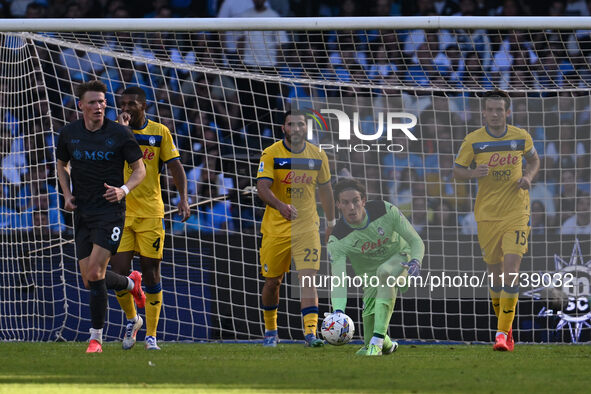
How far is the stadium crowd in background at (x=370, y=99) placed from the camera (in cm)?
891

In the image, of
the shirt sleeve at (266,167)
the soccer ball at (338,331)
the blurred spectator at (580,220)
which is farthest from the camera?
the blurred spectator at (580,220)

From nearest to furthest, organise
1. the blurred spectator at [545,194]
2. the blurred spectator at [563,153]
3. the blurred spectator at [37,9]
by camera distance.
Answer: the blurred spectator at [545,194] < the blurred spectator at [563,153] < the blurred spectator at [37,9]

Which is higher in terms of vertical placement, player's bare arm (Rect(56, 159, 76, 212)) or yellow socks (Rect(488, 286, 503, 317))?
player's bare arm (Rect(56, 159, 76, 212))

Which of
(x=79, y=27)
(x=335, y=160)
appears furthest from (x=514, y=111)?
(x=79, y=27)

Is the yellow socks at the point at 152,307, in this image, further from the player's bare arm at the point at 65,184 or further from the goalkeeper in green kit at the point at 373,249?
the goalkeeper in green kit at the point at 373,249

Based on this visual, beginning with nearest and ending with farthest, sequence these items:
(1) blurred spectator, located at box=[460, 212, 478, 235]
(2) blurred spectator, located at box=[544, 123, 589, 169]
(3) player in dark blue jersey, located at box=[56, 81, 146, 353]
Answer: (3) player in dark blue jersey, located at box=[56, 81, 146, 353]
(1) blurred spectator, located at box=[460, 212, 478, 235]
(2) blurred spectator, located at box=[544, 123, 589, 169]

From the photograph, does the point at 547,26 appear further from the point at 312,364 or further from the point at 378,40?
the point at 312,364

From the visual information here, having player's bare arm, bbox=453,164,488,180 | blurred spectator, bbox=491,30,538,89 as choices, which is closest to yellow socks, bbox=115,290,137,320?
player's bare arm, bbox=453,164,488,180

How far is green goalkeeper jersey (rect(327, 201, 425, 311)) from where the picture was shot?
23.1 ft

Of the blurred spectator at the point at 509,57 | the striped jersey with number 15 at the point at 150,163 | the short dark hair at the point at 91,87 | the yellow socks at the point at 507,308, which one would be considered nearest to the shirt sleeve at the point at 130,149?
the short dark hair at the point at 91,87

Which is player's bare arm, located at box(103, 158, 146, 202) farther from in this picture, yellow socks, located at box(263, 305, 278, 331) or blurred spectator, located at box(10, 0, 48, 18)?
blurred spectator, located at box(10, 0, 48, 18)

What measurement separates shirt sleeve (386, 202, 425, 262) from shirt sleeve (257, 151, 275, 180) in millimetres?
1229


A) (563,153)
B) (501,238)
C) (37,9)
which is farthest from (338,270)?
(37,9)

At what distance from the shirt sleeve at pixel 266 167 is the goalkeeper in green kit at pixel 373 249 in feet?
3.17
